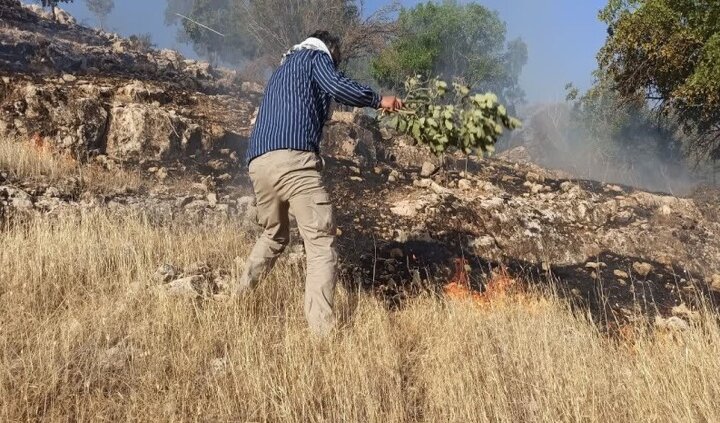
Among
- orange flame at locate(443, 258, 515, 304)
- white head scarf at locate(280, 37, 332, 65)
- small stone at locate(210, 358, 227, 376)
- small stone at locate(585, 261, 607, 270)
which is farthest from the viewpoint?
small stone at locate(585, 261, 607, 270)

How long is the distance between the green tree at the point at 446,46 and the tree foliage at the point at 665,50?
36.3ft

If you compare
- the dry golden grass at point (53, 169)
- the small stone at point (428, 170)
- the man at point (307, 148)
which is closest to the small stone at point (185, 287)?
the man at point (307, 148)

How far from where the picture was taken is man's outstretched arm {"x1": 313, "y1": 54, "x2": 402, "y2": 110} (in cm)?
294

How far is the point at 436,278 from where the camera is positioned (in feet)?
14.6

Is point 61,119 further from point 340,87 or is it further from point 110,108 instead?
point 340,87

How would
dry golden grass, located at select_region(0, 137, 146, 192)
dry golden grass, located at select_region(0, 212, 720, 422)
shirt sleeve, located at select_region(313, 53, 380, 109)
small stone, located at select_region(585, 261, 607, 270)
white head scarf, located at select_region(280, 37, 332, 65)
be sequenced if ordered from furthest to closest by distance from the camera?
dry golden grass, located at select_region(0, 137, 146, 192), small stone, located at select_region(585, 261, 607, 270), white head scarf, located at select_region(280, 37, 332, 65), shirt sleeve, located at select_region(313, 53, 380, 109), dry golden grass, located at select_region(0, 212, 720, 422)

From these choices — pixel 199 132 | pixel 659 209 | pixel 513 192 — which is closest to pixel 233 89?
pixel 199 132

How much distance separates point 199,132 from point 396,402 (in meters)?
5.96

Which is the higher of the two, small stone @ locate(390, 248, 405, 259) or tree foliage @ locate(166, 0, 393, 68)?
tree foliage @ locate(166, 0, 393, 68)

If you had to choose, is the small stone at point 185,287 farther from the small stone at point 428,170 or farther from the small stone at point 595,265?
the small stone at point 428,170

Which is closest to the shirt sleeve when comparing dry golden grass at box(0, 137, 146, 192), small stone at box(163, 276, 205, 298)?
small stone at box(163, 276, 205, 298)

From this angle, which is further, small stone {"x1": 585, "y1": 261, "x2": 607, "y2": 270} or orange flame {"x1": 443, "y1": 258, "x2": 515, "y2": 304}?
small stone {"x1": 585, "y1": 261, "x2": 607, "y2": 270}

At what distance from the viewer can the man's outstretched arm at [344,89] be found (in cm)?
294

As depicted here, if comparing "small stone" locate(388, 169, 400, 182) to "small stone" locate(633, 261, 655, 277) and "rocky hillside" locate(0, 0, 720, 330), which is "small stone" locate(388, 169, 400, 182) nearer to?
"rocky hillside" locate(0, 0, 720, 330)
